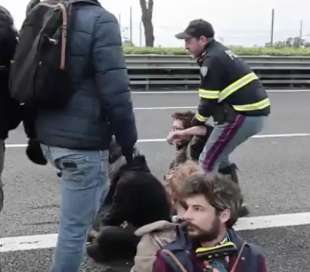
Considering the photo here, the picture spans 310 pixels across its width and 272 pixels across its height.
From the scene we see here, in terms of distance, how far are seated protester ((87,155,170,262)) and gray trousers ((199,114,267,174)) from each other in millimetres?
933

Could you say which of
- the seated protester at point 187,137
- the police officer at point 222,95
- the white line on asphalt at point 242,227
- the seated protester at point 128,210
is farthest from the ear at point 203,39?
the white line on asphalt at point 242,227

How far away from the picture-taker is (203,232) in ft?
7.87

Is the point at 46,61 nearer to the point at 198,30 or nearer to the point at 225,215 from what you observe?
the point at 225,215

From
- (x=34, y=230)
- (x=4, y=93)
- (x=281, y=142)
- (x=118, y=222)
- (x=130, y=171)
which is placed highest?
(x=4, y=93)

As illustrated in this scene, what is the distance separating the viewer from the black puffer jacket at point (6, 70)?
306 centimetres

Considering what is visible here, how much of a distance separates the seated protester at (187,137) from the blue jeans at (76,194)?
5.74 ft

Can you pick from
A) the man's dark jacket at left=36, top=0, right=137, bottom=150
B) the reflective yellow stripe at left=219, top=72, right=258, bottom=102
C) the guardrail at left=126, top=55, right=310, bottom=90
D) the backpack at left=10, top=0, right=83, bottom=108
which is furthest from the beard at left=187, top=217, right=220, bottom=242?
the guardrail at left=126, top=55, right=310, bottom=90

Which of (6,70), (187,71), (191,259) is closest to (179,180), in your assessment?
(191,259)

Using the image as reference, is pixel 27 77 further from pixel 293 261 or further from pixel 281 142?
pixel 281 142

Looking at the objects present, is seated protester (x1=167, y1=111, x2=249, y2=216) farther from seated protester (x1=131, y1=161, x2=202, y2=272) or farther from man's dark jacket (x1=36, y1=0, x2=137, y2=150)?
seated protester (x1=131, y1=161, x2=202, y2=272)

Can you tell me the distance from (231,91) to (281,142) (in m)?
4.37

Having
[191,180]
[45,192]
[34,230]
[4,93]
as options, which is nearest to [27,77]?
[4,93]

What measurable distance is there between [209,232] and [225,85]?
2.27 metres

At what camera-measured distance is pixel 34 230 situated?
15.8ft
